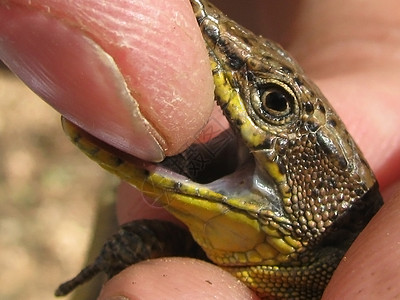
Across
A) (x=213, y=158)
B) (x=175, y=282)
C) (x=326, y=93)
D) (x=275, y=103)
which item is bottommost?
(x=175, y=282)

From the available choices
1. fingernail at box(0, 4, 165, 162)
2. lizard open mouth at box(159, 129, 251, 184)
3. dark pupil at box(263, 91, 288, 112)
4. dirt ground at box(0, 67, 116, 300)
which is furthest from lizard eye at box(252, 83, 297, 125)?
dirt ground at box(0, 67, 116, 300)

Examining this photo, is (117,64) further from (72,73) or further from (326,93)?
(326,93)

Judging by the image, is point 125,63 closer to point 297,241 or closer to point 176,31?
point 176,31

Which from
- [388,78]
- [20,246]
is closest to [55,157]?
[20,246]

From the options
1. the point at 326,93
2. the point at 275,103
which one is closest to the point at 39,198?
the point at 326,93

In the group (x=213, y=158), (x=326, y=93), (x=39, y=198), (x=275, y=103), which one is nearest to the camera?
(x=275, y=103)

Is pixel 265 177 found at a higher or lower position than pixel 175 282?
higher
